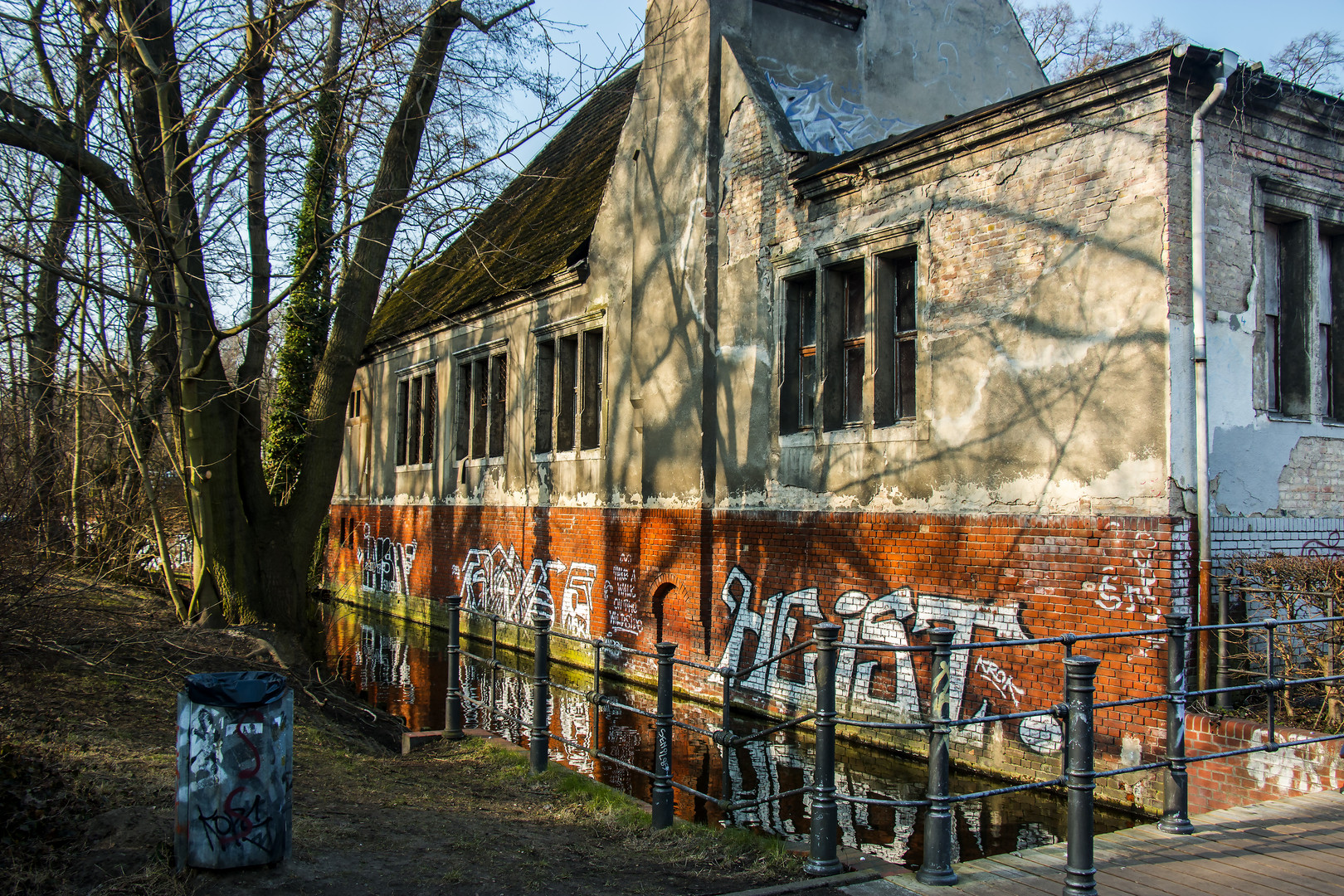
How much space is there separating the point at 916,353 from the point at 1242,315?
3.06 m

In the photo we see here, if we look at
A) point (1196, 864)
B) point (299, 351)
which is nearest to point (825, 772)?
point (1196, 864)

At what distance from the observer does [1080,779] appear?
510 centimetres

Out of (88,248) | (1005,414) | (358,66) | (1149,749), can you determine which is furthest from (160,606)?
(1149,749)

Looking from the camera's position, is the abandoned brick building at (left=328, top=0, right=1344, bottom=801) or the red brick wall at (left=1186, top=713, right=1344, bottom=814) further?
the abandoned brick building at (left=328, top=0, right=1344, bottom=801)

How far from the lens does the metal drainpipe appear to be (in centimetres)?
812

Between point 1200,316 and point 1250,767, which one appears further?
point 1200,316

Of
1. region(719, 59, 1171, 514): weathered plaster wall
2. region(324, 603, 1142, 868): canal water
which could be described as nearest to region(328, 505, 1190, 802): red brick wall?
region(719, 59, 1171, 514): weathered plaster wall

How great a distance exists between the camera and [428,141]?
1084 centimetres

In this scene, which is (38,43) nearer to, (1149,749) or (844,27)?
(844,27)

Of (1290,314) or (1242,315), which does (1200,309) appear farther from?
(1290,314)

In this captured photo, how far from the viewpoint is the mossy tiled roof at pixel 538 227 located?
18094 millimetres

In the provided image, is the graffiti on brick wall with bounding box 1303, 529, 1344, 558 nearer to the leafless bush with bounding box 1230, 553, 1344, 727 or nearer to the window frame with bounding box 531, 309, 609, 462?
the leafless bush with bounding box 1230, 553, 1344, 727

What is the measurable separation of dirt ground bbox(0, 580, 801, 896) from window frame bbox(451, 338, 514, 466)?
10260mm

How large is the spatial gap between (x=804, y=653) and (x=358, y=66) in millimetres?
7664
